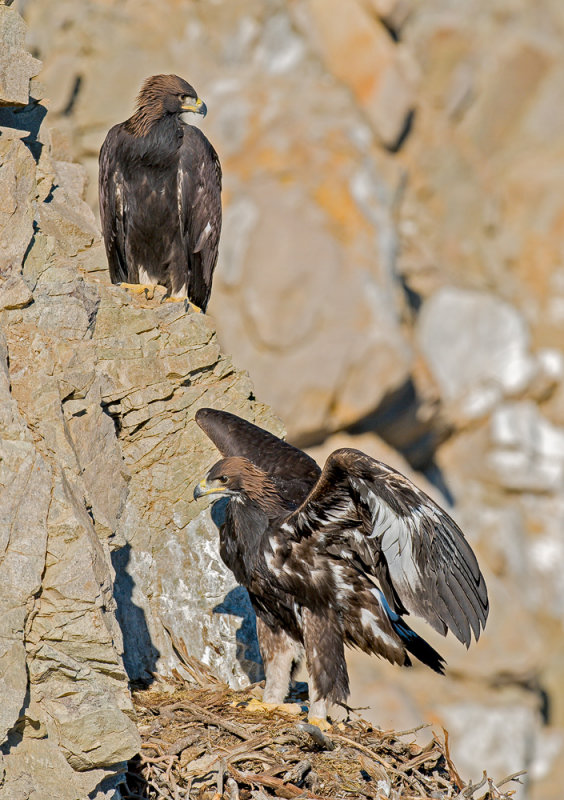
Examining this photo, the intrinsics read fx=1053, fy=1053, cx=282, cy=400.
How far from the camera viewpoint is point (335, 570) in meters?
7.28

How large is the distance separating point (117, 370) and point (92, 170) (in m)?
16.5

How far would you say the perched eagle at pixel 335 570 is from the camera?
21.2ft

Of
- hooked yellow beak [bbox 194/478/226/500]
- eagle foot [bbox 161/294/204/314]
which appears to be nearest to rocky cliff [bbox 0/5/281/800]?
eagle foot [bbox 161/294/204/314]

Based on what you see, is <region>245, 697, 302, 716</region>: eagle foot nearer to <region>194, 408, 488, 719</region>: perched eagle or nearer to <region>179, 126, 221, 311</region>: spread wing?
<region>194, 408, 488, 719</region>: perched eagle

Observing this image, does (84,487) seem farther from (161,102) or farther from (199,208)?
(161,102)

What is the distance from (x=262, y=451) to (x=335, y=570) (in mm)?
1314

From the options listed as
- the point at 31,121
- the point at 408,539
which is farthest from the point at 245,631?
the point at 31,121

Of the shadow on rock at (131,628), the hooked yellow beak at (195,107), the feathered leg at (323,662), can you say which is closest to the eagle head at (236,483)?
the feathered leg at (323,662)

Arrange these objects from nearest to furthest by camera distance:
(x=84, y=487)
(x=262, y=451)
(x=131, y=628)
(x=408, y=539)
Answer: (x=84, y=487) → (x=408, y=539) → (x=131, y=628) → (x=262, y=451)

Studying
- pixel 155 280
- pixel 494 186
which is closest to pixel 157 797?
pixel 155 280

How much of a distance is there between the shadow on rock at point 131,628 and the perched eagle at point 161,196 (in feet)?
8.60

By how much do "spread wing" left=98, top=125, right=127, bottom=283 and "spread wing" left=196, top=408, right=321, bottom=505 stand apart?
2149 mm

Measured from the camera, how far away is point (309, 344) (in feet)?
83.4

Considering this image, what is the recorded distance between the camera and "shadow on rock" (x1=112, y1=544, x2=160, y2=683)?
8016 mm
